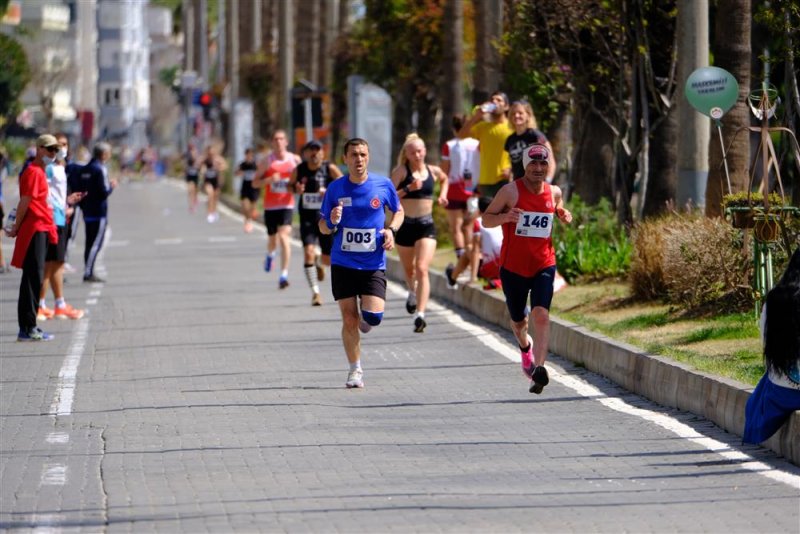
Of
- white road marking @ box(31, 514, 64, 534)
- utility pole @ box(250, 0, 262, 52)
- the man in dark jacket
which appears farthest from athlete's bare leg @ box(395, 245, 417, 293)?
utility pole @ box(250, 0, 262, 52)

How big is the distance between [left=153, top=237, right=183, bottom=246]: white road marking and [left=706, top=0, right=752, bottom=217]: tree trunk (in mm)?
19492

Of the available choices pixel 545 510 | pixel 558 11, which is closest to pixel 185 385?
pixel 545 510

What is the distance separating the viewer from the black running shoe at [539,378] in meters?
13.2

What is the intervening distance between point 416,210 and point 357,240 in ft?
13.5

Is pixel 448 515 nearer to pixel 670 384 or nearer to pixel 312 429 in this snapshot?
pixel 312 429

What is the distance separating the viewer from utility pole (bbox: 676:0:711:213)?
60.3ft

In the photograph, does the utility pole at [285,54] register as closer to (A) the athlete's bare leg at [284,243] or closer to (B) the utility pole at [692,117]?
(A) the athlete's bare leg at [284,243]

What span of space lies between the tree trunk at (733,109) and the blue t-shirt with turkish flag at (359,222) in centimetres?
453

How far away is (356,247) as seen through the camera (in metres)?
14.2

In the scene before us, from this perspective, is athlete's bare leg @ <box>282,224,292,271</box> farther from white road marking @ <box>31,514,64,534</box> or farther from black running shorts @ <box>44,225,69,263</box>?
white road marking @ <box>31,514,64,534</box>

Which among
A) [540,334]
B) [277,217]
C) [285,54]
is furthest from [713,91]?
[285,54]

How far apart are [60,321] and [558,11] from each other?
25.4ft

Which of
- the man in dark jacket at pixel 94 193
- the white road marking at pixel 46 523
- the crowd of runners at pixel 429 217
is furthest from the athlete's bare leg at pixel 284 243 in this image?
the white road marking at pixel 46 523

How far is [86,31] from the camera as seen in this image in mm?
155750
